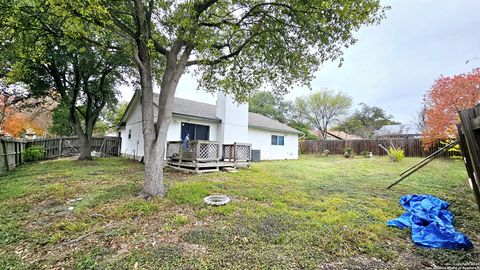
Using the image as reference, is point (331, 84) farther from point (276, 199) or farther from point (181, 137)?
point (276, 199)

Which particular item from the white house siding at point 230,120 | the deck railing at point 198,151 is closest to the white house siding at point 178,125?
the white house siding at point 230,120

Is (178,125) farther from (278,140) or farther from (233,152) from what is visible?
(278,140)

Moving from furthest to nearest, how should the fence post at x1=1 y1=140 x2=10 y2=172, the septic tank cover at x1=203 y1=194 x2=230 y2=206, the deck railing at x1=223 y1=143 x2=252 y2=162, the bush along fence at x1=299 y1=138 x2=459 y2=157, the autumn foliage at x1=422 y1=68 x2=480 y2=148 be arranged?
the bush along fence at x1=299 y1=138 x2=459 y2=157, the autumn foliage at x1=422 y1=68 x2=480 y2=148, the deck railing at x1=223 y1=143 x2=252 y2=162, the fence post at x1=1 y1=140 x2=10 y2=172, the septic tank cover at x1=203 y1=194 x2=230 y2=206

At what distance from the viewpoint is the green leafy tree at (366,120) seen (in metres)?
32.0

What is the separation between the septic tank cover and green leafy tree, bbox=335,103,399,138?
32365 mm

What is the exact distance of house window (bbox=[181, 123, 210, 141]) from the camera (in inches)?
455

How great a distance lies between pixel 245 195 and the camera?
211 inches

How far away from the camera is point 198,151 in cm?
861

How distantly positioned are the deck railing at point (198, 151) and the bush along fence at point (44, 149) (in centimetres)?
628

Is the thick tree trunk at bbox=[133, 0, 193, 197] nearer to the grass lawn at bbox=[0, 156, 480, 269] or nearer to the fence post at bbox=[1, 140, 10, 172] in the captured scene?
the grass lawn at bbox=[0, 156, 480, 269]

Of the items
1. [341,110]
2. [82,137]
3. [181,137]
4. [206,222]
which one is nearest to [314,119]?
[341,110]

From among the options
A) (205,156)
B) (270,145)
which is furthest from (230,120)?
(270,145)

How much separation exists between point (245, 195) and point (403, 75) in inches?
838

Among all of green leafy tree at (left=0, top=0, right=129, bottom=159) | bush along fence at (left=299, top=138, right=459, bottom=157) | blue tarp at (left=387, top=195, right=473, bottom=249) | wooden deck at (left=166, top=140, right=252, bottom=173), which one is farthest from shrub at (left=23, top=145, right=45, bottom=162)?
bush along fence at (left=299, top=138, right=459, bottom=157)
